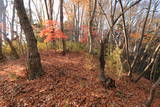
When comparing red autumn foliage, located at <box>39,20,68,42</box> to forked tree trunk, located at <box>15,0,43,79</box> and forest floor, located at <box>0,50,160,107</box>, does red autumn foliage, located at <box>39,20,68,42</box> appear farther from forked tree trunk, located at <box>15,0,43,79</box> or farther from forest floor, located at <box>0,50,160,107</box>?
forest floor, located at <box>0,50,160,107</box>

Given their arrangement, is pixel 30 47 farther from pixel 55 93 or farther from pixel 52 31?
pixel 52 31

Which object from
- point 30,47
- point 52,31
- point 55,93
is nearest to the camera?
point 55,93

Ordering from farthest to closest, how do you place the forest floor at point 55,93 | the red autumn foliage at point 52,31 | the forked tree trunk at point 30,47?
the red autumn foliage at point 52,31, the forked tree trunk at point 30,47, the forest floor at point 55,93

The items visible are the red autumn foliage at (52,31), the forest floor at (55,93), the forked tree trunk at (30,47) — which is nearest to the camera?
the forest floor at (55,93)

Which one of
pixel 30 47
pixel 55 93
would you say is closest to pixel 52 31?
pixel 30 47

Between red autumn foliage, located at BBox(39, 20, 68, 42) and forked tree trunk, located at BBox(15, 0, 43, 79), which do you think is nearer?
forked tree trunk, located at BBox(15, 0, 43, 79)

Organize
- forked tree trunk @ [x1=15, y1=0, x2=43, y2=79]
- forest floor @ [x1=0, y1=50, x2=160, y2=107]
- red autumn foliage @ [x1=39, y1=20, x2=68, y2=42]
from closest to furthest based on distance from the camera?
forest floor @ [x1=0, y1=50, x2=160, y2=107] < forked tree trunk @ [x1=15, y1=0, x2=43, y2=79] < red autumn foliage @ [x1=39, y1=20, x2=68, y2=42]

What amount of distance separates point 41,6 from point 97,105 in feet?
45.7

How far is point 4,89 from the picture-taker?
8.23 ft

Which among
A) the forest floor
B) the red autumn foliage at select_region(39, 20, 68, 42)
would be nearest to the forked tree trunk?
the forest floor

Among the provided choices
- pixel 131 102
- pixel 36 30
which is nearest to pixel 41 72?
pixel 131 102

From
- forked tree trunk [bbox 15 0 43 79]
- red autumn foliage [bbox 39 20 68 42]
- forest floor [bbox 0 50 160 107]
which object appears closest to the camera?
forest floor [bbox 0 50 160 107]

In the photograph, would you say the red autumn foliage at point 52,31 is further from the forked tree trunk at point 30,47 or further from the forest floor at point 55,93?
the forest floor at point 55,93

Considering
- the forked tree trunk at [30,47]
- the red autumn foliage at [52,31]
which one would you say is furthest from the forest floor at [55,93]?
the red autumn foliage at [52,31]
